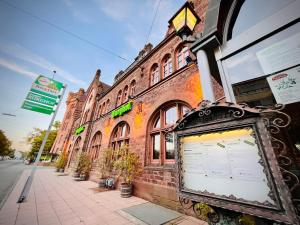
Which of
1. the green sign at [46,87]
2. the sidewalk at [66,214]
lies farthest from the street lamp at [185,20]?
the green sign at [46,87]

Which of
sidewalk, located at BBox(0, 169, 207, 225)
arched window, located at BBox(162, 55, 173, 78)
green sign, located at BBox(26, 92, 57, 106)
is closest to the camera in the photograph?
sidewalk, located at BBox(0, 169, 207, 225)

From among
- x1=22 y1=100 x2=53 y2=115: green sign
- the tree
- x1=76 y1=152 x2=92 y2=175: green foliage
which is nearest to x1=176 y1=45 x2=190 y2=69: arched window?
x1=22 y1=100 x2=53 y2=115: green sign

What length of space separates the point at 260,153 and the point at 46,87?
27.0 ft

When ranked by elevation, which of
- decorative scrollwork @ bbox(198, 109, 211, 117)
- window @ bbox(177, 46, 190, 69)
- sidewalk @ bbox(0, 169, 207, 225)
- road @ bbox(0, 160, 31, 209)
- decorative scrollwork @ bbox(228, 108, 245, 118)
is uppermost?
window @ bbox(177, 46, 190, 69)

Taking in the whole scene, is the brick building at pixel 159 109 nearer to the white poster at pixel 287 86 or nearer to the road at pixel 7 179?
the white poster at pixel 287 86

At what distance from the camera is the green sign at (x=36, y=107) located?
19.5ft

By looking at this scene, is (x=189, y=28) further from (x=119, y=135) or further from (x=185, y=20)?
(x=119, y=135)

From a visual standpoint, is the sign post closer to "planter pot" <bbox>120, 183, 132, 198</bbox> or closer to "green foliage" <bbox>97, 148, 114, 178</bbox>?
"green foliage" <bbox>97, 148, 114, 178</bbox>

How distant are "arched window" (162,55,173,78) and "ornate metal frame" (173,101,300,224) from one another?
5.50 m

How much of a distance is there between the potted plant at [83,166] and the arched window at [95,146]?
0.72 meters

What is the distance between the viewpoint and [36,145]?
35719 mm

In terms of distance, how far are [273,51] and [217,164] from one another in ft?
6.51

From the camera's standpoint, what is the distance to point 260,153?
1247mm

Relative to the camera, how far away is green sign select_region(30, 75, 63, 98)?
6291 millimetres
